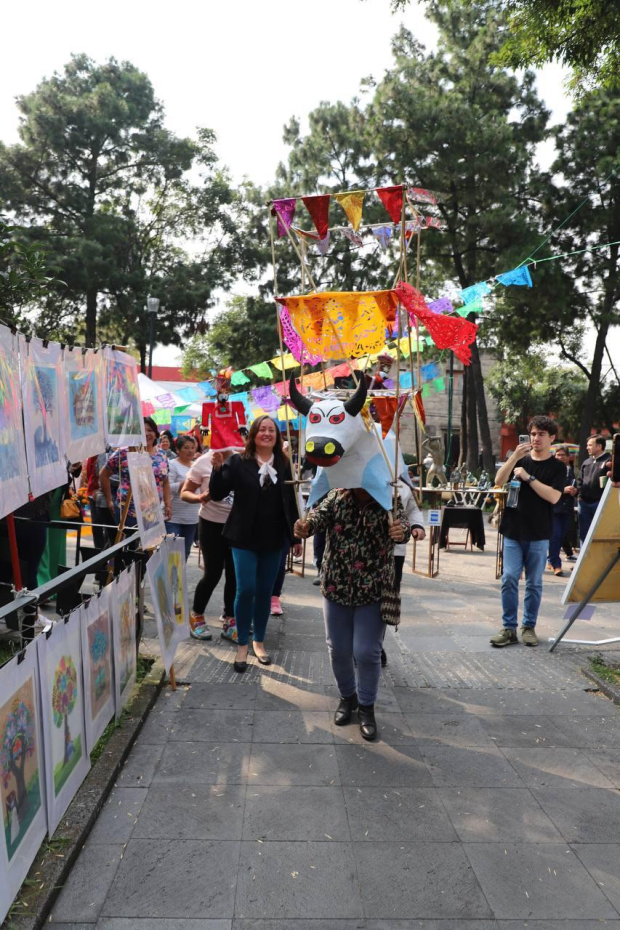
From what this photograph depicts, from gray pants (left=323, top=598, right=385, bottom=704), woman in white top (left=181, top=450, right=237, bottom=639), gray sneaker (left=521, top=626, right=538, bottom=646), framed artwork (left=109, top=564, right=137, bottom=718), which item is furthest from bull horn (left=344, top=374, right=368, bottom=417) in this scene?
gray sneaker (left=521, top=626, right=538, bottom=646)

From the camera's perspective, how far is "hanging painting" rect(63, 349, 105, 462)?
3723mm

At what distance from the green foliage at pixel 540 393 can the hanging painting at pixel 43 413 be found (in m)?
38.7

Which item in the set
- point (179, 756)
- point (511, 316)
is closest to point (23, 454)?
point (179, 756)

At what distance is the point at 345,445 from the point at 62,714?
193cm

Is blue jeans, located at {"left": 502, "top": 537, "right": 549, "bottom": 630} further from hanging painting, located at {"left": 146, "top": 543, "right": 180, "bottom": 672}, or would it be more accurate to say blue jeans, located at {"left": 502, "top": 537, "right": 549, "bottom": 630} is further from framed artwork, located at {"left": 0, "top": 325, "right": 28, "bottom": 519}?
framed artwork, located at {"left": 0, "top": 325, "right": 28, "bottom": 519}

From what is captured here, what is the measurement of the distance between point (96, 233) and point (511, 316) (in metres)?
15.0

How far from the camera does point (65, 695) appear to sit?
322 centimetres

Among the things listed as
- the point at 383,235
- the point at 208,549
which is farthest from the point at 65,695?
the point at 383,235

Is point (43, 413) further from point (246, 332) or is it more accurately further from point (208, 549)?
point (246, 332)

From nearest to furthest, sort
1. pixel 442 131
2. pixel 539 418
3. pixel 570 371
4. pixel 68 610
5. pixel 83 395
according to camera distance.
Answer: pixel 68 610
pixel 83 395
pixel 539 418
pixel 442 131
pixel 570 371

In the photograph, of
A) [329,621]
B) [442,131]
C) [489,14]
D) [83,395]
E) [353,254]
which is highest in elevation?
[489,14]

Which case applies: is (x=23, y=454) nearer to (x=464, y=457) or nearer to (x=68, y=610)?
(x=68, y=610)

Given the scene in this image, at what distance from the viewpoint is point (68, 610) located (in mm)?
3477

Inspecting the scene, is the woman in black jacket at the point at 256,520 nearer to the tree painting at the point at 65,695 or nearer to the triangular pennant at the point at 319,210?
the triangular pennant at the point at 319,210
